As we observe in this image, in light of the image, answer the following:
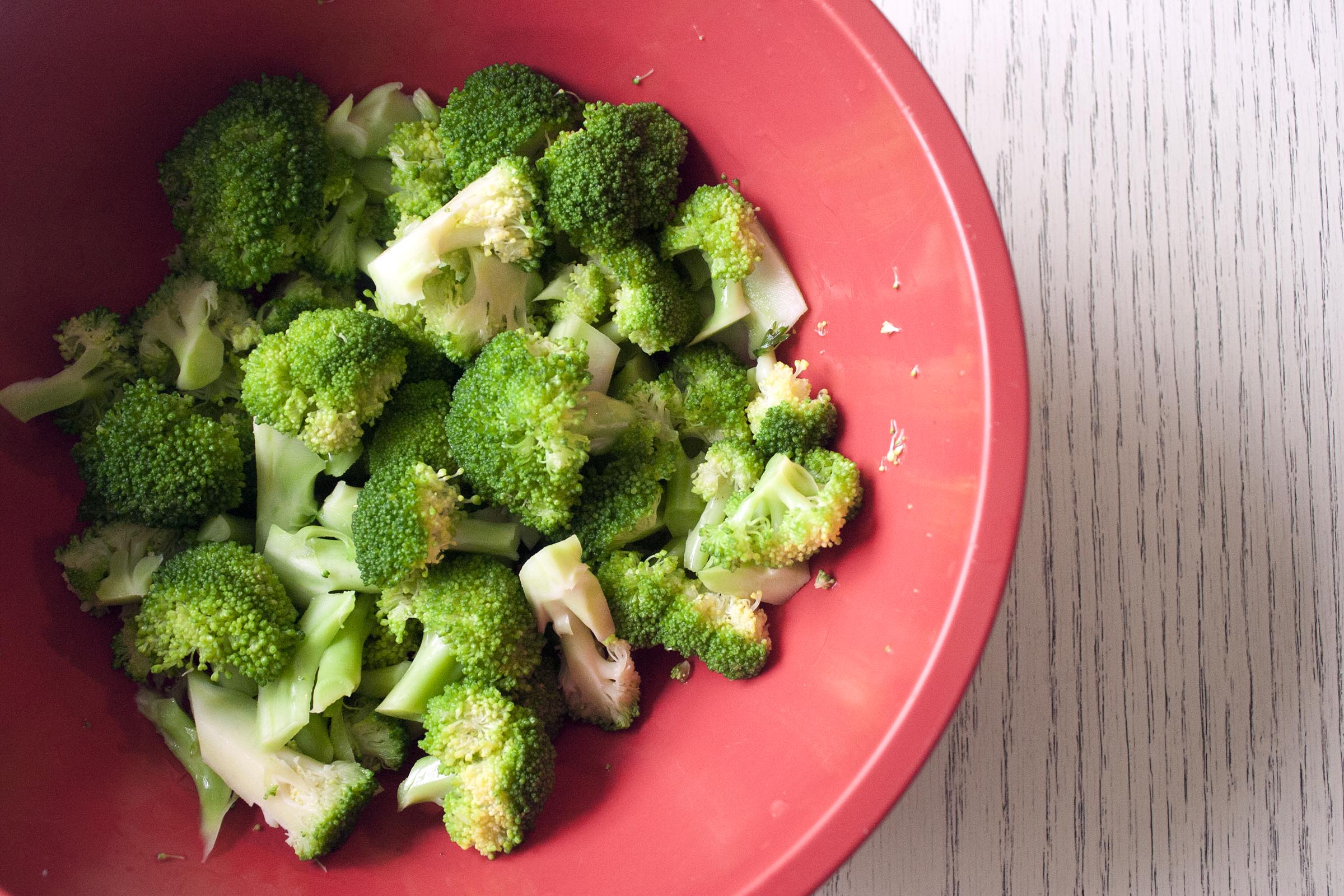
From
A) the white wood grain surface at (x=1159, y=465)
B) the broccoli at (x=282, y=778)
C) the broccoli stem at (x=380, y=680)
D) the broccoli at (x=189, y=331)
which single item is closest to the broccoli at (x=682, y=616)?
the broccoli stem at (x=380, y=680)

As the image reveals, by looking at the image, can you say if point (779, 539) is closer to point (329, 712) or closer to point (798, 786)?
point (798, 786)

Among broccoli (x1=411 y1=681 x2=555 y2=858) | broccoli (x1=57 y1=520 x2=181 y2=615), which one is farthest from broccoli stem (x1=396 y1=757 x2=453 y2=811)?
broccoli (x1=57 y1=520 x2=181 y2=615)

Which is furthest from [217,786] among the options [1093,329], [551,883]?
[1093,329]

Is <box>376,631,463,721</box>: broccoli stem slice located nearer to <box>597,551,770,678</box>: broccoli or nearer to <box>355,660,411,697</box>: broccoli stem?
<box>355,660,411,697</box>: broccoli stem

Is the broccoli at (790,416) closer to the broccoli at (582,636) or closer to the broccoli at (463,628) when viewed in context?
the broccoli at (582,636)

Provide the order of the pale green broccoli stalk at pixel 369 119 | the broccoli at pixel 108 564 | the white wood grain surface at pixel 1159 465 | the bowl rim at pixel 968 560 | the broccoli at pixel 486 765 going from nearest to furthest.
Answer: the bowl rim at pixel 968 560, the broccoli at pixel 486 765, the broccoli at pixel 108 564, the pale green broccoli stalk at pixel 369 119, the white wood grain surface at pixel 1159 465
